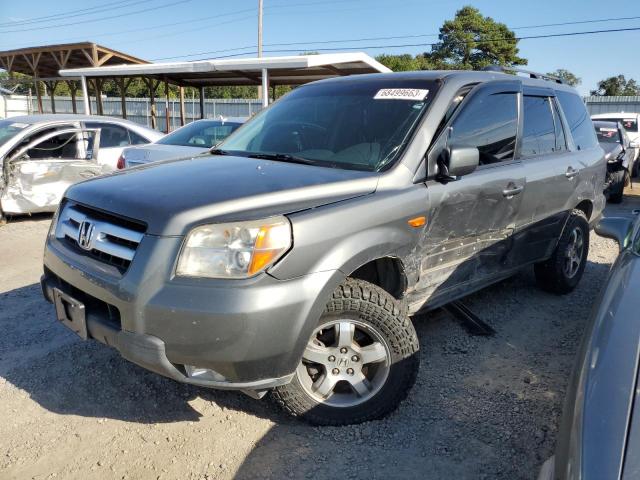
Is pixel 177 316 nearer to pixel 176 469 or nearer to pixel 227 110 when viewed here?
pixel 176 469

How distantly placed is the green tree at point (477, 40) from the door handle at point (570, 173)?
44.0 m

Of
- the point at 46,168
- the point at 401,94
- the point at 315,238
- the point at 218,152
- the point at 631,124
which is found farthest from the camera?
the point at 631,124

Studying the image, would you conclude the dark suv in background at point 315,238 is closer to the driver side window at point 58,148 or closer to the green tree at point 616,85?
the driver side window at point 58,148

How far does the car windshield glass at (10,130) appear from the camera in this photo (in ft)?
24.7

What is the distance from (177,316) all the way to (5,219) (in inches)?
259

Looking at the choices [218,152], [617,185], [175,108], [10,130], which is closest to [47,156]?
[10,130]

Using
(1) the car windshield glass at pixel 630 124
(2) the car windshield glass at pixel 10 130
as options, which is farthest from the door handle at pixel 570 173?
(1) the car windshield glass at pixel 630 124

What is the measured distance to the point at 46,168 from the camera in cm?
766

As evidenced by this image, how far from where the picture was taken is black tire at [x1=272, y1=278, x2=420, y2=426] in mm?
2686

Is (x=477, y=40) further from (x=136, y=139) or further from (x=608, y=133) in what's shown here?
(x=136, y=139)

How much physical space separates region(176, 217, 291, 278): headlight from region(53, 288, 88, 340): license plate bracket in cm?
66

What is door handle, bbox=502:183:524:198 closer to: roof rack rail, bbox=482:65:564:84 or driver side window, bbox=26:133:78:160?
roof rack rail, bbox=482:65:564:84

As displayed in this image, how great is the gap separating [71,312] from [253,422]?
1.11 metres

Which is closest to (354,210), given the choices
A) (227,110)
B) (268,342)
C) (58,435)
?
(268,342)
